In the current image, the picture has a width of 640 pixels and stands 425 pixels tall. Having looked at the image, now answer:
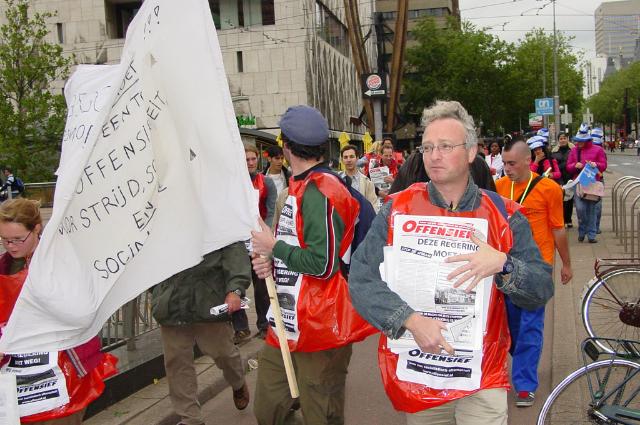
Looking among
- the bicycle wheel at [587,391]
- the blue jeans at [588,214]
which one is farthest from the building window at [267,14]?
the bicycle wheel at [587,391]

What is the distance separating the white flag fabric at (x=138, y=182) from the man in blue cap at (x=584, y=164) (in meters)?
10.3

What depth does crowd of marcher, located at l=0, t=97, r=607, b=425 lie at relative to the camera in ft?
9.78

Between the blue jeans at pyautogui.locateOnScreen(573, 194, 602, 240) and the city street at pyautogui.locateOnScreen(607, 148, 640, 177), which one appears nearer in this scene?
the blue jeans at pyautogui.locateOnScreen(573, 194, 602, 240)

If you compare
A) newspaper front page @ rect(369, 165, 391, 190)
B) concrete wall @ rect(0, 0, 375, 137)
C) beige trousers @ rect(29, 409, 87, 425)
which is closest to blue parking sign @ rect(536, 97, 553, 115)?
concrete wall @ rect(0, 0, 375, 137)

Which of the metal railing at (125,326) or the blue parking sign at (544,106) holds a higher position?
the blue parking sign at (544,106)

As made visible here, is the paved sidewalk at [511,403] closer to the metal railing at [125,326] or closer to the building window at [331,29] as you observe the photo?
the metal railing at [125,326]

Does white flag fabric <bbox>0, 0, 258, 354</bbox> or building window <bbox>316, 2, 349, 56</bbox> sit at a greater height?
building window <bbox>316, 2, 349, 56</bbox>

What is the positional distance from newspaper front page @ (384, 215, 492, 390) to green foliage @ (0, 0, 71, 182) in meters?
27.4

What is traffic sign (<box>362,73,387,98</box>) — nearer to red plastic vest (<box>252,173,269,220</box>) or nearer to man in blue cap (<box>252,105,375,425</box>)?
red plastic vest (<box>252,173,269,220</box>)

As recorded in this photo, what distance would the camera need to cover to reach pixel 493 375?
10.1 ft

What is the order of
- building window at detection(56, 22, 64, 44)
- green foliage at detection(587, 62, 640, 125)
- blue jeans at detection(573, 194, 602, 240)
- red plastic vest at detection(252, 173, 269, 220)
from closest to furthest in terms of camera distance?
red plastic vest at detection(252, 173, 269, 220), blue jeans at detection(573, 194, 602, 240), building window at detection(56, 22, 64, 44), green foliage at detection(587, 62, 640, 125)

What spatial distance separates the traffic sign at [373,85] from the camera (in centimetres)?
2169

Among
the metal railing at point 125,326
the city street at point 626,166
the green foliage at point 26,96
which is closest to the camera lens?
the metal railing at point 125,326

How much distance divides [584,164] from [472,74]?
144 ft
